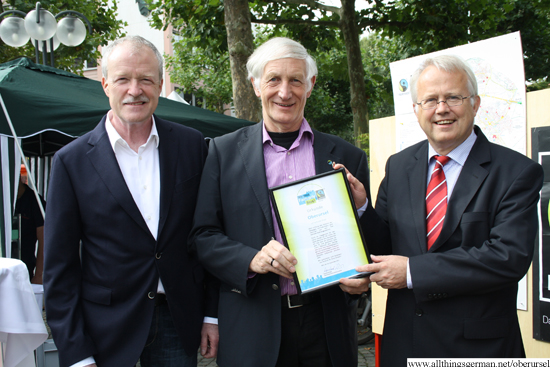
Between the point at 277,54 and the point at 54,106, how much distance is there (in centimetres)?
340

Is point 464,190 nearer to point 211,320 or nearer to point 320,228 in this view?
point 320,228

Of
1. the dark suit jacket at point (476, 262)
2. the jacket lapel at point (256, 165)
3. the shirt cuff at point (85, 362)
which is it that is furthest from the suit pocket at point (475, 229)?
the shirt cuff at point (85, 362)

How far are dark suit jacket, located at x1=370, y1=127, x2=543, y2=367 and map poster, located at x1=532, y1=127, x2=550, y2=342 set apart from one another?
128cm

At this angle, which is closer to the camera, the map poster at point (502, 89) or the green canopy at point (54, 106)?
the map poster at point (502, 89)

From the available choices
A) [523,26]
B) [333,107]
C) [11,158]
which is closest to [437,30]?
[523,26]

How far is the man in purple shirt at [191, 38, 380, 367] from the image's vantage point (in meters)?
2.07

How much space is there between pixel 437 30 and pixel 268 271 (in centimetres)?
976

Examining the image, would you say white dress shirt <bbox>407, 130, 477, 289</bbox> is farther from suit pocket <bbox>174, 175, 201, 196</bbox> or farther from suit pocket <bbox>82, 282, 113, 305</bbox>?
suit pocket <bbox>82, 282, 113, 305</bbox>

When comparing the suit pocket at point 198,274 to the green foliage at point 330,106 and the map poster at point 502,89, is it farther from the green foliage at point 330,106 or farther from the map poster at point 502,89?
the green foliage at point 330,106

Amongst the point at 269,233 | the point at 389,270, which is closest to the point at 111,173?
the point at 269,233

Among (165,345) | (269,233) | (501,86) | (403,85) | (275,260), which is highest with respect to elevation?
(403,85)

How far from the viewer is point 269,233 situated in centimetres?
215

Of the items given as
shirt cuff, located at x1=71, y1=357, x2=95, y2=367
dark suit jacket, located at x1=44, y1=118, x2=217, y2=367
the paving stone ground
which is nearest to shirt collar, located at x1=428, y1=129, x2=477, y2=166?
dark suit jacket, located at x1=44, y1=118, x2=217, y2=367

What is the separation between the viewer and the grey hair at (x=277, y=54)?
2.24m
